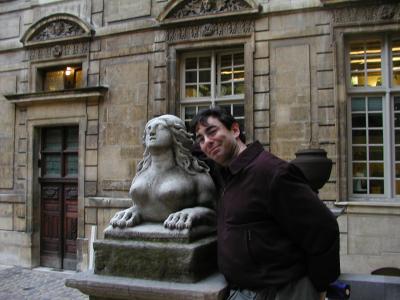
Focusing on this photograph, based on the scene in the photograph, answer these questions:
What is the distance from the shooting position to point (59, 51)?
411 inches

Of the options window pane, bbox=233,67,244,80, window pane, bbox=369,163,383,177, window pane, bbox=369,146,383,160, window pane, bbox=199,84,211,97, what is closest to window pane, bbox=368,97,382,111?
window pane, bbox=369,146,383,160

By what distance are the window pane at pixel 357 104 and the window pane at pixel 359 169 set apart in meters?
1.02

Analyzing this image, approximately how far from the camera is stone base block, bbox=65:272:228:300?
7.51 ft

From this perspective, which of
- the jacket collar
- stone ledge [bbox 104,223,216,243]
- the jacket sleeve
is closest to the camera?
the jacket sleeve

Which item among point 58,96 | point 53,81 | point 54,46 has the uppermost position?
point 54,46

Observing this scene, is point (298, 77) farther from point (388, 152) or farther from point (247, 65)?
point (388, 152)

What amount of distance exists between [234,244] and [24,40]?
33.9 feet

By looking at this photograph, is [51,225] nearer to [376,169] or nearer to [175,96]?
[175,96]

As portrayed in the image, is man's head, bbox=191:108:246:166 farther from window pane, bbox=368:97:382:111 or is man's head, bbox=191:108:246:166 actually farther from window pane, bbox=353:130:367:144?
window pane, bbox=368:97:382:111

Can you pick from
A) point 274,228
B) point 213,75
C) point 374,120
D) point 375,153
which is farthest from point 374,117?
point 274,228

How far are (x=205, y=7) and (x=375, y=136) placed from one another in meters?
4.18

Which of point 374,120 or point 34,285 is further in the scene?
point 34,285

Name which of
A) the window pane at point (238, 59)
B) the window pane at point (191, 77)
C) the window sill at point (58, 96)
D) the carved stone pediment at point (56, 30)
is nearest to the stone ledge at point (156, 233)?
the window pane at point (238, 59)

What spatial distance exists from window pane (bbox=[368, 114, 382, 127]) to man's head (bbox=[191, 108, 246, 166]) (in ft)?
21.8
